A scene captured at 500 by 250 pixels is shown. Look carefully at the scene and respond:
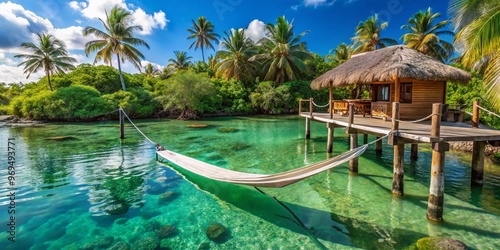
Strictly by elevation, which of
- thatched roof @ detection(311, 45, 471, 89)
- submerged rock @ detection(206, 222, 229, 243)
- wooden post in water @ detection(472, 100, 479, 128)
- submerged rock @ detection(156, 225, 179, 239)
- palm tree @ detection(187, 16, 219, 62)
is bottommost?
submerged rock @ detection(156, 225, 179, 239)

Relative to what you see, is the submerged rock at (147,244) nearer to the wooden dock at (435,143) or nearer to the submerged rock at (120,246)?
the submerged rock at (120,246)

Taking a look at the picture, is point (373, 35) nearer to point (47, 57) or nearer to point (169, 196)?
point (169, 196)

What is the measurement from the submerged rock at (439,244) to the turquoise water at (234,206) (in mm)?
208

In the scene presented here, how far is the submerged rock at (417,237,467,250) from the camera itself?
11.7 feet

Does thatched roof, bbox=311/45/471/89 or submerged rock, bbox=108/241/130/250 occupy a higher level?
thatched roof, bbox=311/45/471/89

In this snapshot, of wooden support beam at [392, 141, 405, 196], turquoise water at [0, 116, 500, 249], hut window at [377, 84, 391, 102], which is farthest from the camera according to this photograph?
hut window at [377, 84, 391, 102]

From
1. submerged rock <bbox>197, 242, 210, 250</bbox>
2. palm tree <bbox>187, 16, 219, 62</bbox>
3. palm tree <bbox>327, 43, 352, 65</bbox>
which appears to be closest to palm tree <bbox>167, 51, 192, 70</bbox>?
palm tree <bbox>187, 16, 219, 62</bbox>

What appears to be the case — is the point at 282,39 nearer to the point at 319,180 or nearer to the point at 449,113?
the point at 449,113

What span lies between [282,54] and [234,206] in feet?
73.2

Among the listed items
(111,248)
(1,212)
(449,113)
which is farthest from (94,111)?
(449,113)

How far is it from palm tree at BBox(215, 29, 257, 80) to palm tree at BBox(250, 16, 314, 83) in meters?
0.96

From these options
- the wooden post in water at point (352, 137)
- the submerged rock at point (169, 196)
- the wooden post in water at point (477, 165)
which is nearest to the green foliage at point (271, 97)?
the wooden post in water at point (352, 137)

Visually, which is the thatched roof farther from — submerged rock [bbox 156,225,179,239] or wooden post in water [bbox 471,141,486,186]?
submerged rock [bbox 156,225,179,239]

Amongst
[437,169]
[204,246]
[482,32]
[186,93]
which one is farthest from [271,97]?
[204,246]
